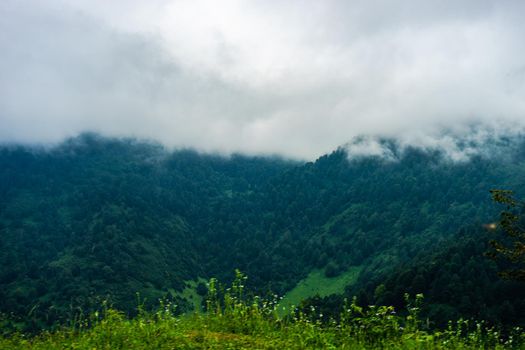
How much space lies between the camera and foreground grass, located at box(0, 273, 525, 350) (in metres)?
12.9

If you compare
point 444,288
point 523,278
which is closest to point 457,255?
point 444,288

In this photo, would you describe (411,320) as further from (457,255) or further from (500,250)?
(457,255)

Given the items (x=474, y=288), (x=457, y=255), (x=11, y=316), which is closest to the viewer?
(x=11, y=316)

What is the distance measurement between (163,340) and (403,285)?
18459 cm

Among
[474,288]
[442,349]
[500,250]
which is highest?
[500,250]

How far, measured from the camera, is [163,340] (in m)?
13.0

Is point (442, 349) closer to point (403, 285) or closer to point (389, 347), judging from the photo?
point (389, 347)

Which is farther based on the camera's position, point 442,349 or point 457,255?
point 457,255

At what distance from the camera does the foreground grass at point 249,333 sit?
12.9 metres

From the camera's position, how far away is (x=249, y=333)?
14.9 meters

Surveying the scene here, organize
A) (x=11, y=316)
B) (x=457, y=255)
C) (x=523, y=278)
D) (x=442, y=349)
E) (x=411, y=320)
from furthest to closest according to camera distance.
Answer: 1. (x=457, y=255)
2. (x=523, y=278)
3. (x=11, y=316)
4. (x=411, y=320)
5. (x=442, y=349)

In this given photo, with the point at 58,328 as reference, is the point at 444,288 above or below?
below

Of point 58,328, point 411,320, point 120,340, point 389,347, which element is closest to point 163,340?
point 120,340

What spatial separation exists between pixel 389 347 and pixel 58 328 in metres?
10.2
